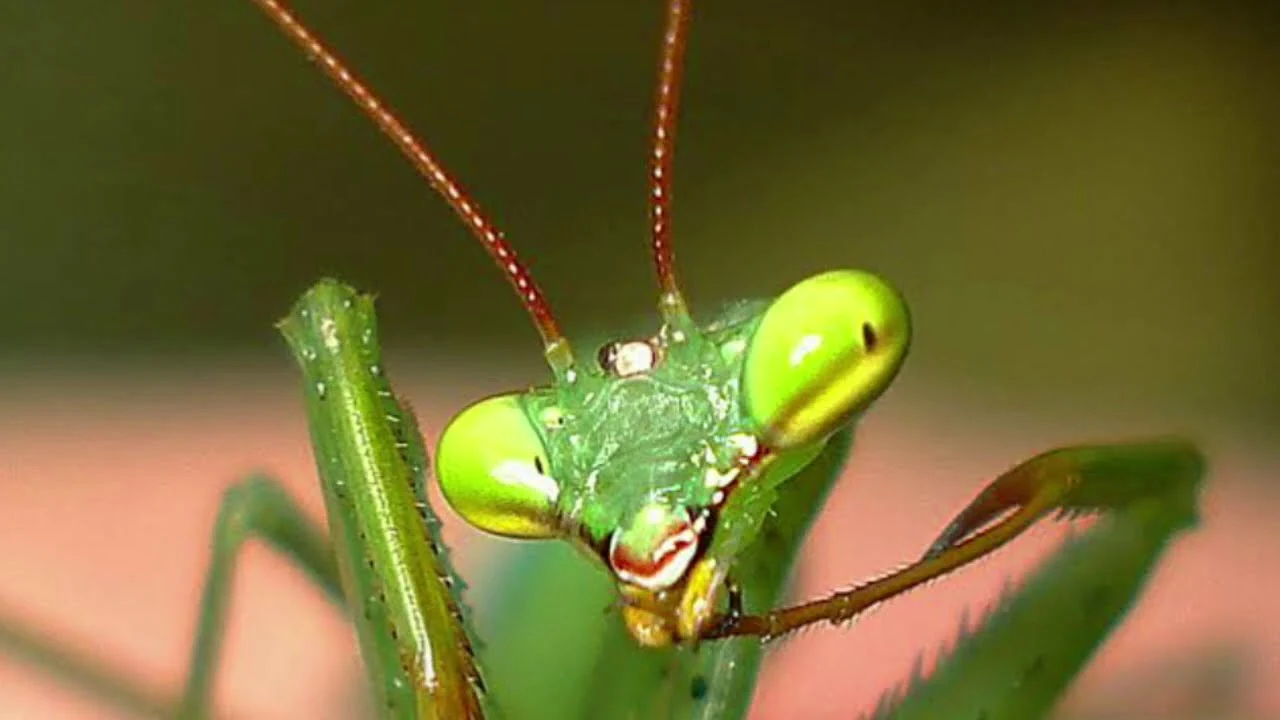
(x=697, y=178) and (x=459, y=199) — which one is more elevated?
(x=697, y=178)

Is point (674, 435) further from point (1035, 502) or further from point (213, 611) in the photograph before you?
point (213, 611)

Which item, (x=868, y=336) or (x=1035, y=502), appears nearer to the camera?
(x=868, y=336)

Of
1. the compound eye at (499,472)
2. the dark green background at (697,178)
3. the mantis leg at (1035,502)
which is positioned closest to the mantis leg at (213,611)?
the dark green background at (697,178)

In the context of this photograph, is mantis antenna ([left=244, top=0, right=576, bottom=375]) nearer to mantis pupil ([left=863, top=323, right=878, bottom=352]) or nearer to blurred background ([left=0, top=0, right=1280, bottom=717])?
mantis pupil ([left=863, top=323, right=878, bottom=352])

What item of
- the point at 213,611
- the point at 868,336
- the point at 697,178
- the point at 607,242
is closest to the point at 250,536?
the point at 213,611

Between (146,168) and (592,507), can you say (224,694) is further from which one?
(592,507)

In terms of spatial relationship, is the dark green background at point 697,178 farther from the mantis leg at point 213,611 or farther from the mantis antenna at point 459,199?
the mantis antenna at point 459,199

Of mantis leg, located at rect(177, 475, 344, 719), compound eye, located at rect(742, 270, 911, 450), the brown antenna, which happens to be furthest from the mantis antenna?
mantis leg, located at rect(177, 475, 344, 719)
